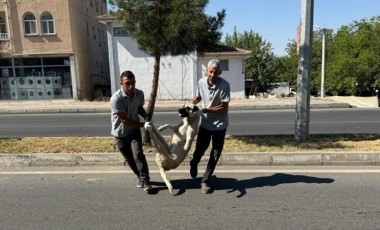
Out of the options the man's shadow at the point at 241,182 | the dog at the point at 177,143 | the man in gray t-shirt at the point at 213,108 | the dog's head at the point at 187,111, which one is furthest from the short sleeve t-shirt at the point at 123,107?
the man's shadow at the point at 241,182

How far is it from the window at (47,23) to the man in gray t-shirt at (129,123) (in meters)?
19.2

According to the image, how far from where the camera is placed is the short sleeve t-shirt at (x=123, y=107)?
4.30 meters

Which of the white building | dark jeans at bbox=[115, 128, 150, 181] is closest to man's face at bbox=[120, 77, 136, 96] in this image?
dark jeans at bbox=[115, 128, 150, 181]

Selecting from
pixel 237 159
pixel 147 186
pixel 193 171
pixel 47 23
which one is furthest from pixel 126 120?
pixel 47 23

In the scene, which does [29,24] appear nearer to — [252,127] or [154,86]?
[252,127]

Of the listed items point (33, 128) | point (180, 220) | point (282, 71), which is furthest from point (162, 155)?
point (282, 71)

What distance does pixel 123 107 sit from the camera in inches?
171

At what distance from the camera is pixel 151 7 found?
6.20 m

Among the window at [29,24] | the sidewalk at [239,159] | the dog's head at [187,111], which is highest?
the window at [29,24]

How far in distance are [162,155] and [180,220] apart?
113cm

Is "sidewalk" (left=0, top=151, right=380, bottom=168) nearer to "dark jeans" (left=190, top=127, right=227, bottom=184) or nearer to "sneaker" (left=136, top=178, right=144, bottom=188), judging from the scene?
"sneaker" (left=136, top=178, right=144, bottom=188)

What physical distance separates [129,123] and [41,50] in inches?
767

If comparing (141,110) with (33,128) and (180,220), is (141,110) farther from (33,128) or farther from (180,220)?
(33,128)

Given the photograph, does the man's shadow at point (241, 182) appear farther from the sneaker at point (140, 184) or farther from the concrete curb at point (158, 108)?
the concrete curb at point (158, 108)
